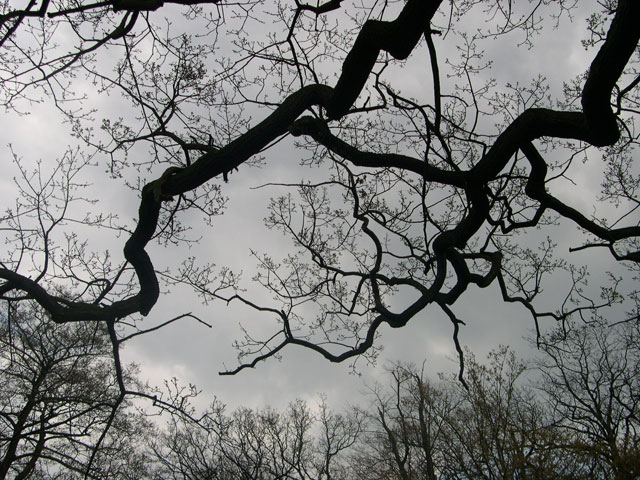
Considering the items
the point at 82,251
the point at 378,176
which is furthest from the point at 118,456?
the point at 378,176

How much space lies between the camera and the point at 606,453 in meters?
4.06


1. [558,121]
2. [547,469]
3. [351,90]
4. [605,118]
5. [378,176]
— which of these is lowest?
[547,469]

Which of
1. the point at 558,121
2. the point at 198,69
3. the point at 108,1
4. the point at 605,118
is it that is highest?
the point at 198,69

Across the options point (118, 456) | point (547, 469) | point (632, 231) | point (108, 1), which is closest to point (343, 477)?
point (118, 456)

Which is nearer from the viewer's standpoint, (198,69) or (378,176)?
(198,69)

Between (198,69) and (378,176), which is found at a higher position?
(198,69)

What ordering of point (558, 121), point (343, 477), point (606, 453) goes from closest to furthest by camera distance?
point (558, 121) < point (606, 453) < point (343, 477)

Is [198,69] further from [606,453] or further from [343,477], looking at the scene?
[343,477]

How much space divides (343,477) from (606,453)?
20608mm

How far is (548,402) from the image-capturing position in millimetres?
15242

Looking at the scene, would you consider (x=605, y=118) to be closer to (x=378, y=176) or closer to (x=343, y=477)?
(x=378, y=176)

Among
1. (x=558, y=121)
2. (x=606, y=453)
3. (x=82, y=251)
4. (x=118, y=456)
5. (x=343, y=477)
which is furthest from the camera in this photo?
(x=343, y=477)

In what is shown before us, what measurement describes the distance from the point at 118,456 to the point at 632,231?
12769 millimetres

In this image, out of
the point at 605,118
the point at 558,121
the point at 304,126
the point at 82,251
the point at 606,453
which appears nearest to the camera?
the point at 605,118
